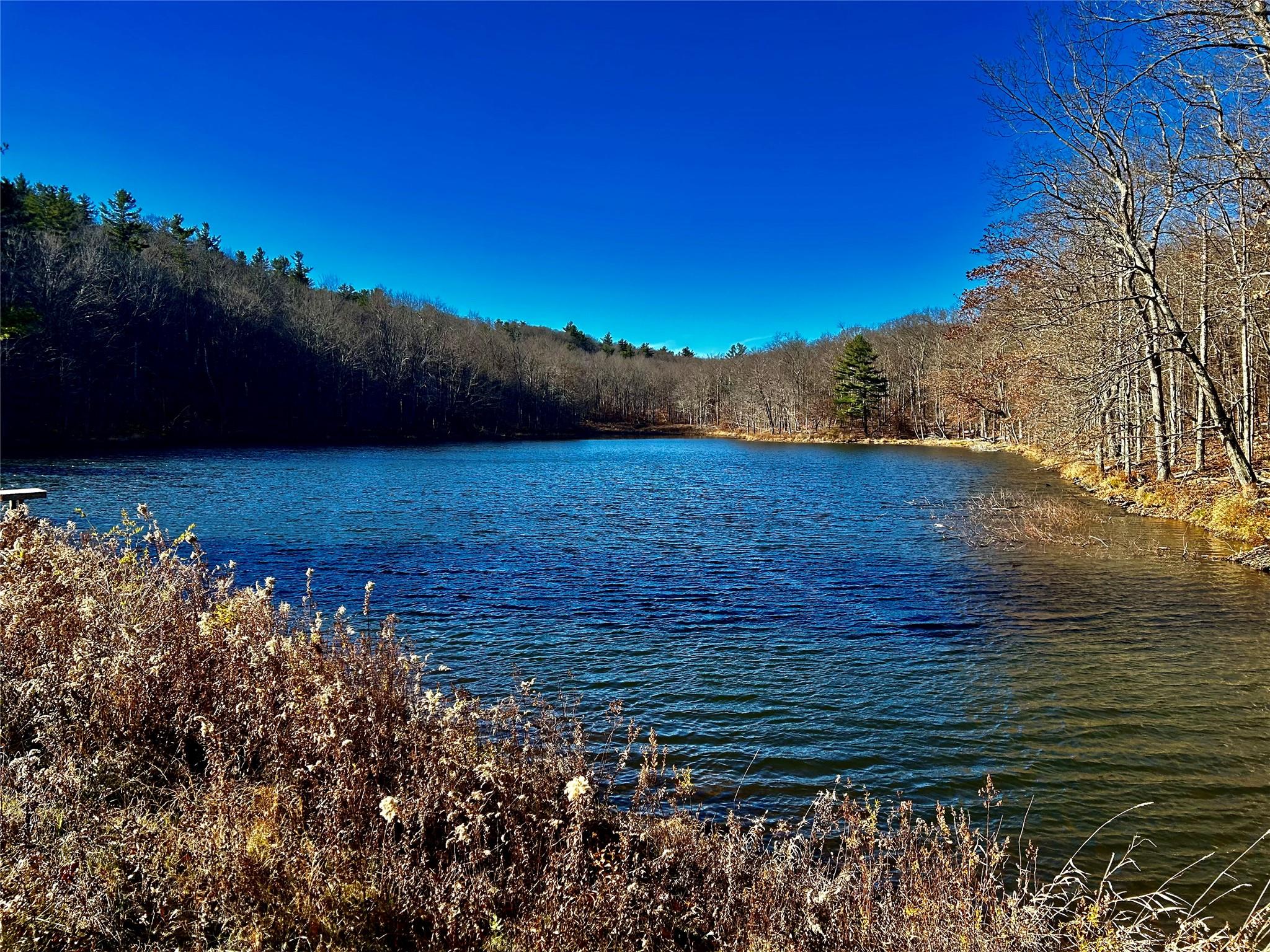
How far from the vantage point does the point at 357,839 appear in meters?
3.75

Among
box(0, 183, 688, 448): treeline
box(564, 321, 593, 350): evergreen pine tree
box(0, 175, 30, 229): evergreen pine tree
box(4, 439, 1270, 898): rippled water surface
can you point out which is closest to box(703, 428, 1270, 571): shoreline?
box(4, 439, 1270, 898): rippled water surface

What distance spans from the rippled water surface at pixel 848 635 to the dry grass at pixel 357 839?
4.14ft

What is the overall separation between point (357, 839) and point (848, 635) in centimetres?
882

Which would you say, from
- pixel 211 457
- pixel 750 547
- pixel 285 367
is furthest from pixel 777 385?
pixel 750 547

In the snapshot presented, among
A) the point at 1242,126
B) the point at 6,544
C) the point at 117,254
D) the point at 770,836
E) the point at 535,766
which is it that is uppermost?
the point at 117,254

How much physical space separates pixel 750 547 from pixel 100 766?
15.6m

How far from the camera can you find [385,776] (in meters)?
4.31

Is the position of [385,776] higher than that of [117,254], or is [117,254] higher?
[117,254]

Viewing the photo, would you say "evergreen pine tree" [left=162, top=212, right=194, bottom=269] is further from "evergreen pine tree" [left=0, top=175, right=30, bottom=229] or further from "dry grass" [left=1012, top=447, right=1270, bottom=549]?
"dry grass" [left=1012, top=447, right=1270, bottom=549]

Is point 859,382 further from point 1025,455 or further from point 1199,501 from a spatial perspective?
point 1199,501

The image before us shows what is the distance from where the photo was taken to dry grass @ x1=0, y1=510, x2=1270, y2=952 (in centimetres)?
315

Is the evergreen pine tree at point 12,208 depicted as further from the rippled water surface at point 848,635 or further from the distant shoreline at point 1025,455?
the rippled water surface at point 848,635

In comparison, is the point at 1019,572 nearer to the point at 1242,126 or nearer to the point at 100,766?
the point at 1242,126

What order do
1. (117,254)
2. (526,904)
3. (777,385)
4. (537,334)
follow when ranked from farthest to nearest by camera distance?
(537,334)
(777,385)
(117,254)
(526,904)
